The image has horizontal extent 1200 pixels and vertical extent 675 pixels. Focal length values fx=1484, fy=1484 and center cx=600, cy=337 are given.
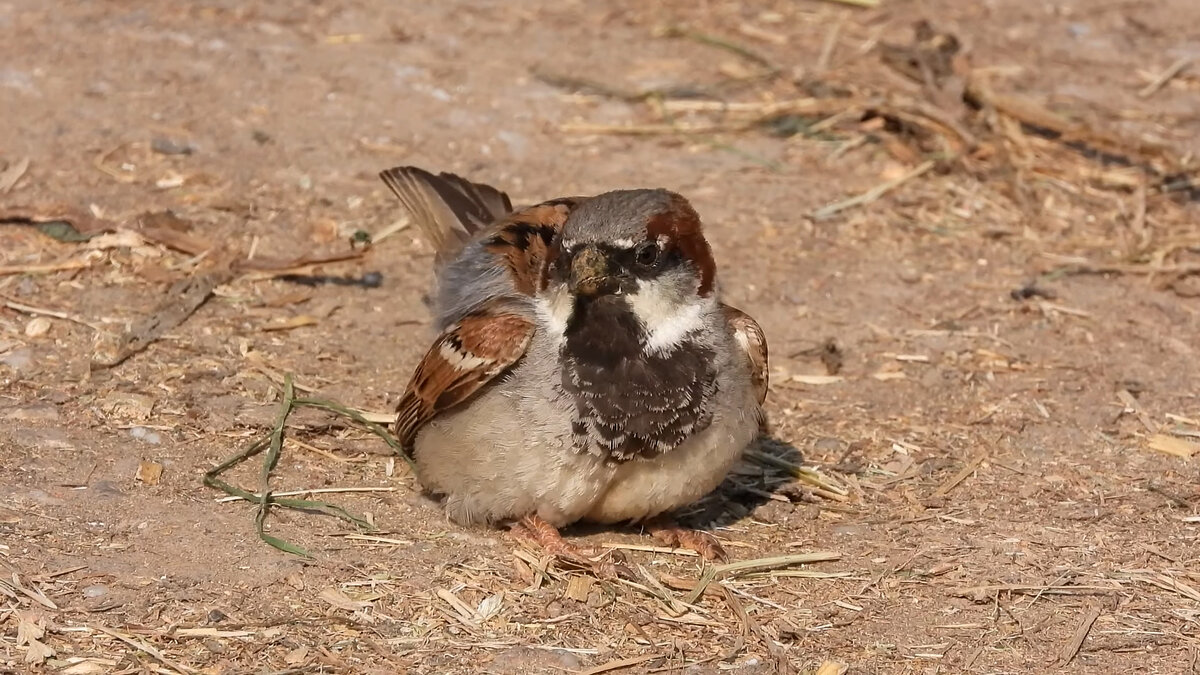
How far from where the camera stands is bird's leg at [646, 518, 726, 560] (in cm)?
509

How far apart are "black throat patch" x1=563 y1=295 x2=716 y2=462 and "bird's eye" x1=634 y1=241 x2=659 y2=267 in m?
0.14

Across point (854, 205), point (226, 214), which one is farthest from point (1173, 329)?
point (226, 214)

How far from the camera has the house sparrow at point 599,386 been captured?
186 inches

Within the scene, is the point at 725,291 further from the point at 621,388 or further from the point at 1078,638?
the point at 1078,638

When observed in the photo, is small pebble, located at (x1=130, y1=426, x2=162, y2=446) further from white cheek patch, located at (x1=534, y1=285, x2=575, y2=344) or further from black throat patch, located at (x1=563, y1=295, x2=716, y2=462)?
black throat patch, located at (x1=563, y1=295, x2=716, y2=462)

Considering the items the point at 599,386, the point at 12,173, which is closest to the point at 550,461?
the point at 599,386

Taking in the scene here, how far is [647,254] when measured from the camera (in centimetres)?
469

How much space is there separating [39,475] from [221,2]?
4889 mm

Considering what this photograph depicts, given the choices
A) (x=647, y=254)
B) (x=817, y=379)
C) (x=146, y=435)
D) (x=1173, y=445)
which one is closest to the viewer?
(x=647, y=254)

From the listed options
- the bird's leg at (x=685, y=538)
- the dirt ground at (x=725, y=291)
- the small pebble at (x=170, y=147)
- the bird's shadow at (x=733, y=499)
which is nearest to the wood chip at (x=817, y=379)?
the dirt ground at (x=725, y=291)

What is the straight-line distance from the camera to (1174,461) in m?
5.73

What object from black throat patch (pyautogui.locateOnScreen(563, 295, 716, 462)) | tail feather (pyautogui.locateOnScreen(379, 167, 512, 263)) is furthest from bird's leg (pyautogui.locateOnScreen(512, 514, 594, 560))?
tail feather (pyautogui.locateOnScreen(379, 167, 512, 263))

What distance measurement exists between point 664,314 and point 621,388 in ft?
0.93

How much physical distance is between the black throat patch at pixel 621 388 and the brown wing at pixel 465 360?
21cm
